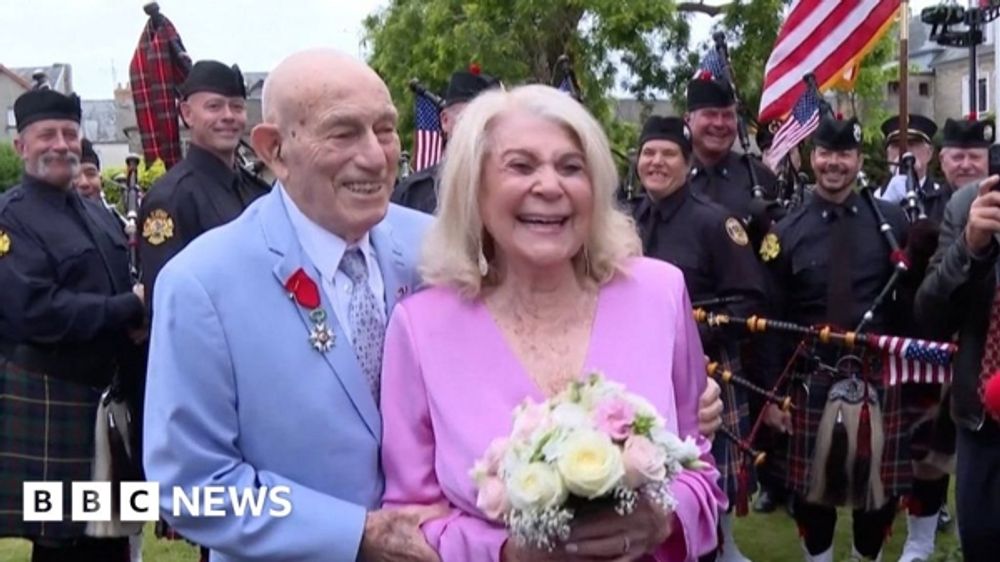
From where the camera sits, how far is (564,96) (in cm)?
222

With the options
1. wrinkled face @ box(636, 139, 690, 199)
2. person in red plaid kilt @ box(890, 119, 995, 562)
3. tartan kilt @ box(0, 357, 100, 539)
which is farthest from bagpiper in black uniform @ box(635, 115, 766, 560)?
tartan kilt @ box(0, 357, 100, 539)

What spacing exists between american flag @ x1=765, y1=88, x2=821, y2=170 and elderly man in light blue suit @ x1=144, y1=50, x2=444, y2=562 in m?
4.52

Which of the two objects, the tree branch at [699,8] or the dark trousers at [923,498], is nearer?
the dark trousers at [923,498]

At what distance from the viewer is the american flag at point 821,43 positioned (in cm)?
686

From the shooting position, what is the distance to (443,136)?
693 centimetres

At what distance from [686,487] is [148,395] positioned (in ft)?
3.18

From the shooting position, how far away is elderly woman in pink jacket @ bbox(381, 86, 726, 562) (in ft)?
6.91

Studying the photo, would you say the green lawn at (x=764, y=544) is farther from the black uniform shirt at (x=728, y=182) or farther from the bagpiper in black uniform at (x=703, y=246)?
the black uniform shirt at (x=728, y=182)

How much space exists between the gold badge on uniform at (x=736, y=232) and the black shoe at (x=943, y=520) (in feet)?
7.23

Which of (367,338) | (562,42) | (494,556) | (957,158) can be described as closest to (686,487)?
(494,556)

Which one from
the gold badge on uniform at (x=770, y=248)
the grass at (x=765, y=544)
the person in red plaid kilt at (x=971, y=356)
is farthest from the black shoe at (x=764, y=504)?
the person in red plaid kilt at (x=971, y=356)

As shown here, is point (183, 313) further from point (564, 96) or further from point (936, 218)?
point (936, 218)

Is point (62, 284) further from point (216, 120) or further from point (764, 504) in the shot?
point (764, 504)

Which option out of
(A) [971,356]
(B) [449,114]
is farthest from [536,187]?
(B) [449,114]
